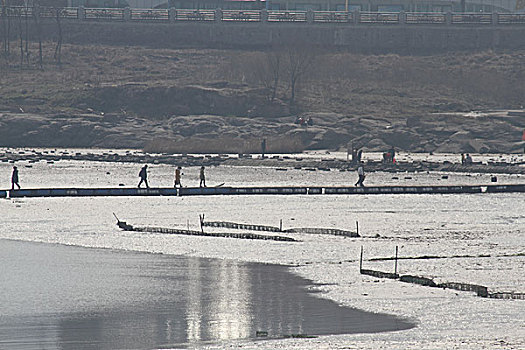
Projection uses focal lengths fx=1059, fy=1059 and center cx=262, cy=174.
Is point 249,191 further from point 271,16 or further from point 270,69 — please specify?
point 271,16

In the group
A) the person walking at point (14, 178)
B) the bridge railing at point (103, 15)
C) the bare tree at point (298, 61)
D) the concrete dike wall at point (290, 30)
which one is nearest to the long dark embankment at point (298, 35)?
the concrete dike wall at point (290, 30)

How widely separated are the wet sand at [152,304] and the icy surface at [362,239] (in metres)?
0.84

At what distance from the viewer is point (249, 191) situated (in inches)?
1866

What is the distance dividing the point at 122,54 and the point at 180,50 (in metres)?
5.83

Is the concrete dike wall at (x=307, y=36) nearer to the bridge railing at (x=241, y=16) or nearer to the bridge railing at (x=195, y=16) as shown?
the bridge railing at (x=195, y=16)

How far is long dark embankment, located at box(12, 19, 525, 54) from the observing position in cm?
10681

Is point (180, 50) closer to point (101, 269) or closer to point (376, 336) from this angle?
point (101, 269)

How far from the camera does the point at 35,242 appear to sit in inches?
1252

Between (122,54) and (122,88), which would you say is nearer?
(122,88)

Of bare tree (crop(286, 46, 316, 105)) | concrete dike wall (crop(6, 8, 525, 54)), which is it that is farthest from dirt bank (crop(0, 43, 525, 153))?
concrete dike wall (crop(6, 8, 525, 54))

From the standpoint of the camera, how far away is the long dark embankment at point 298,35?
A: 4205 inches

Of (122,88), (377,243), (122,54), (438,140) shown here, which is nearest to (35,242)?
(377,243)

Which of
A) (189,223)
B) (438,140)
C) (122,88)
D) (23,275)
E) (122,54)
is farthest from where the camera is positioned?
(122,54)

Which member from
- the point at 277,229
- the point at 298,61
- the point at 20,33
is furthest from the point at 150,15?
the point at 277,229
